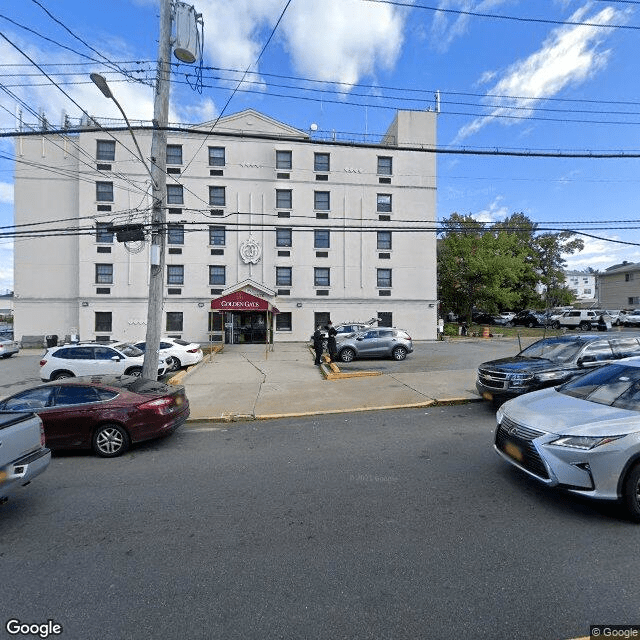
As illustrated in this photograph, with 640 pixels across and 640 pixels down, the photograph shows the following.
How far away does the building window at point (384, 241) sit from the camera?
28156mm

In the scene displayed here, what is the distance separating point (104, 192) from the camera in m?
26.3

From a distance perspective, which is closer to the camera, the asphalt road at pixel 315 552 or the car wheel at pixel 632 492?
the asphalt road at pixel 315 552

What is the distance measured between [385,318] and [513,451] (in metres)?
23.9

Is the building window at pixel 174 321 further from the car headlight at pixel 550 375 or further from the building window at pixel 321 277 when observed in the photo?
the car headlight at pixel 550 375

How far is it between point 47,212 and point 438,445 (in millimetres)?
31225

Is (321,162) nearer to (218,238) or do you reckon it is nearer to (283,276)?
(283,276)

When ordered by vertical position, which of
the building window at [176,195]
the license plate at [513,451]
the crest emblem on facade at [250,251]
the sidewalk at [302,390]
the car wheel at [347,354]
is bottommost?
the sidewalk at [302,390]

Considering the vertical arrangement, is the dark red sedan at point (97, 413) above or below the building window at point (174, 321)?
below

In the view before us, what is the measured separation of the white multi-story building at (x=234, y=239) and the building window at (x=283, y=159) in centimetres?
7

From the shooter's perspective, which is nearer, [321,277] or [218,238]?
[218,238]

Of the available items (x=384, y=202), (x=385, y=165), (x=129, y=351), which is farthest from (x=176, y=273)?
(x=385, y=165)

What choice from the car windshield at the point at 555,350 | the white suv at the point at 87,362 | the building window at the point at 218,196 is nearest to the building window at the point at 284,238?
the building window at the point at 218,196

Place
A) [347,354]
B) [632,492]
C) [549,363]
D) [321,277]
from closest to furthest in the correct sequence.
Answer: [632,492]
[549,363]
[347,354]
[321,277]

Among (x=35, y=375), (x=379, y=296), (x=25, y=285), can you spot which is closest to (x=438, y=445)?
(x=35, y=375)
